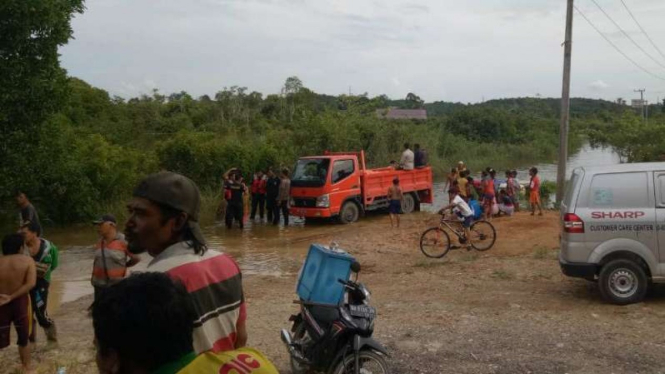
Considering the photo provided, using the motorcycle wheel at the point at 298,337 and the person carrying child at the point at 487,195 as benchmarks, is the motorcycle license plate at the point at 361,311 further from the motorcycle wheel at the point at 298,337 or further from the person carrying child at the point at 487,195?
the person carrying child at the point at 487,195

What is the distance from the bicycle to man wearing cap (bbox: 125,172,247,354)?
33.3 ft

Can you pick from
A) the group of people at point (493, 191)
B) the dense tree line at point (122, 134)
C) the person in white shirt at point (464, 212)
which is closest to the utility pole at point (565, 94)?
the group of people at point (493, 191)

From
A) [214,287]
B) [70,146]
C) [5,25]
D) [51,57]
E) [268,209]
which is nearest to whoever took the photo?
[214,287]

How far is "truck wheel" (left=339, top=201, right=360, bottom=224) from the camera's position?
58.9ft

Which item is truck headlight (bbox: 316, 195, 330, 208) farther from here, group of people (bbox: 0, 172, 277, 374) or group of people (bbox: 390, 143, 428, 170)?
group of people (bbox: 0, 172, 277, 374)

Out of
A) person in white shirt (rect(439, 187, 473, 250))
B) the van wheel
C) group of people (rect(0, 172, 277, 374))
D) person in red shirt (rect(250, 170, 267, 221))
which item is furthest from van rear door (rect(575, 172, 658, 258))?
person in red shirt (rect(250, 170, 267, 221))

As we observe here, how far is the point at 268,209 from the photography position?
18.9 metres

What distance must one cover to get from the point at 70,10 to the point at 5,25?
1467 mm

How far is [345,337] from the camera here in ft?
17.0

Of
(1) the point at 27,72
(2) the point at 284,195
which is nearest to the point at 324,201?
(2) the point at 284,195

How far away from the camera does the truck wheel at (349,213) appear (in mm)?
17953

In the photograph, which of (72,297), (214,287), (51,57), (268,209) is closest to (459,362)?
(214,287)

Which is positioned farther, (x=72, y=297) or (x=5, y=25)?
(x=5, y=25)

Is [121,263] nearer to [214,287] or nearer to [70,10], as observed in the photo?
[214,287]
